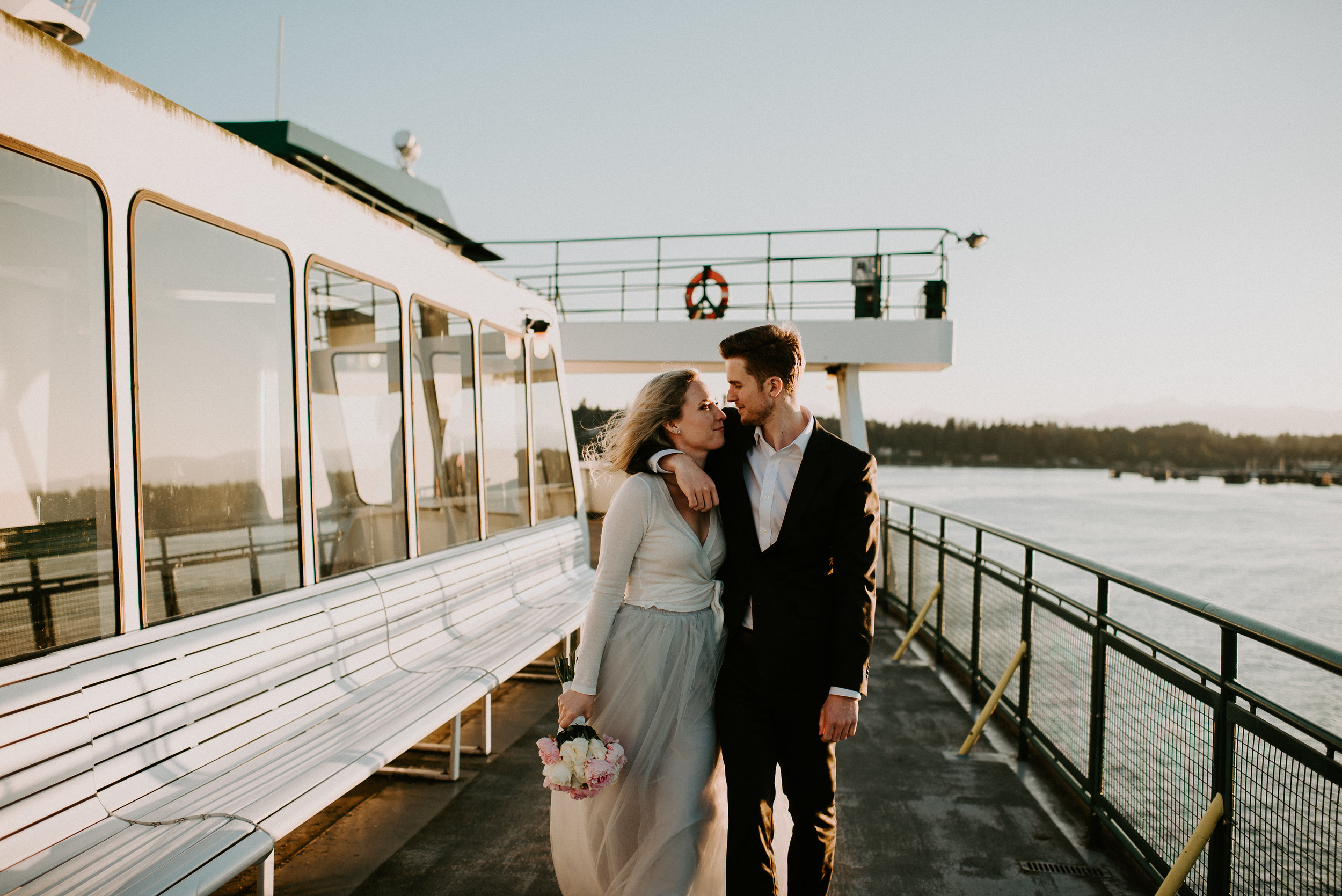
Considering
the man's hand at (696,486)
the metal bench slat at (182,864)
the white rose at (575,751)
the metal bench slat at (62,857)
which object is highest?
the man's hand at (696,486)

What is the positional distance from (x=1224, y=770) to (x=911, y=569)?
4.88 meters

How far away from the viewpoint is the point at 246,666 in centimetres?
297

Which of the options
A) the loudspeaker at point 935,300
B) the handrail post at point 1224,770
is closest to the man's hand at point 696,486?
the handrail post at point 1224,770

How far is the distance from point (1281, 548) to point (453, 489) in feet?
119

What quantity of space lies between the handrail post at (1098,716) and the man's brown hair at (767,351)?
1.82 metres

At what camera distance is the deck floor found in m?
3.00

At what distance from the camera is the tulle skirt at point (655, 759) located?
2.49m

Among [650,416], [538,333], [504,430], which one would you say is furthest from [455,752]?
[538,333]

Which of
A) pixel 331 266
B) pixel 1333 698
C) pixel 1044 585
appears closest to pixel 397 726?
pixel 331 266

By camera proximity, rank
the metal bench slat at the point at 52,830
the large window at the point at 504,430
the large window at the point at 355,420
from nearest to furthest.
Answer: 1. the metal bench slat at the point at 52,830
2. the large window at the point at 355,420
3. the large window at the point at 504,430

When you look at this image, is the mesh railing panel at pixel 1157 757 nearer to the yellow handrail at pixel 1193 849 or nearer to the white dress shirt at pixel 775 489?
the yellow handrail at pixel 1193 849

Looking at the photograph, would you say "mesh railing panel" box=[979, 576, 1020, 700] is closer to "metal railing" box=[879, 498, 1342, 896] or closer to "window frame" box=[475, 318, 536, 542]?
"metal railing" box=[879, 498, 1342, 896]

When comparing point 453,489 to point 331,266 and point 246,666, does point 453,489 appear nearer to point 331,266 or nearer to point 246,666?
point 331,266

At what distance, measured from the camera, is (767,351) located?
245cm
